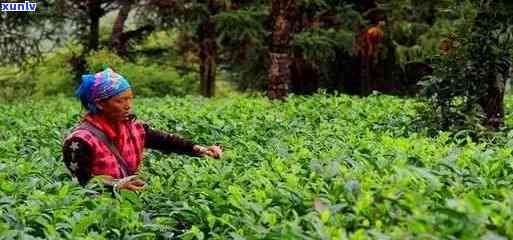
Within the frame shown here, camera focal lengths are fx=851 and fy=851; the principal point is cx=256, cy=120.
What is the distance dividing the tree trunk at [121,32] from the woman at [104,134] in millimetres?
21154

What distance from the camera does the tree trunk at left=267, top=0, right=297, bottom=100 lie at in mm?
14023

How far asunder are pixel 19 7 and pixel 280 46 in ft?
41.1

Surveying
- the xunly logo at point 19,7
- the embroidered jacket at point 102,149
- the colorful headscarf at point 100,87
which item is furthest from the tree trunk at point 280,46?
the xunly logo at point 19,7

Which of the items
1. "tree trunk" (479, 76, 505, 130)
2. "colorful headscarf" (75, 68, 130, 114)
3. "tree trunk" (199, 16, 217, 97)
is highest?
"colorful headscarf" (75, 68, 130, 114)

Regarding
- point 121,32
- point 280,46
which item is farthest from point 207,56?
point 280,46

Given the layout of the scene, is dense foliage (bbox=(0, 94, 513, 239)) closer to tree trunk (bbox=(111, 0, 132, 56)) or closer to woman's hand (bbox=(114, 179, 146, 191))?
woman's hand (bbox=(114, 179, 146, 191))

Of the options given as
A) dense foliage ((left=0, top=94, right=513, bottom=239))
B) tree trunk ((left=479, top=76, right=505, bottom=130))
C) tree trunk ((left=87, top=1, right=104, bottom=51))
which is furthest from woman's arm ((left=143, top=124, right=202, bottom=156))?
tree trunk ((left=87, top=1, right=104, bottom=51))

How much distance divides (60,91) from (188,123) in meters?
19.7

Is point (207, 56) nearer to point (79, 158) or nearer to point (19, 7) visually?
point (19, 7)

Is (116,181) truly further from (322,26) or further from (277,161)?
(322,26)

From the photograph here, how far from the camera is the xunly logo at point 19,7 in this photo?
23642mm

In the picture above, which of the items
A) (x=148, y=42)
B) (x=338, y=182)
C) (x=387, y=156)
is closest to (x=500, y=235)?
(x=338, y=182)

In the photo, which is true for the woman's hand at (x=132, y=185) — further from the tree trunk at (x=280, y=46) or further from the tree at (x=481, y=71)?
the tree trunk at (x=280, y=46)

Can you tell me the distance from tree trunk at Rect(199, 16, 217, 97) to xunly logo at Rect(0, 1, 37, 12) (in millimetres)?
4912
